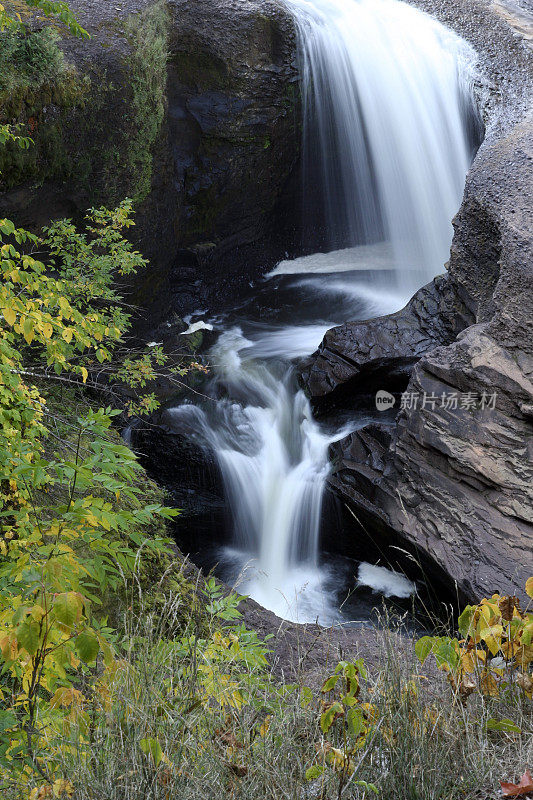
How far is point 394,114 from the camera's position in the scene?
965 cm

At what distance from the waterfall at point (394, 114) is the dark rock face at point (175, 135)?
506 millimetres

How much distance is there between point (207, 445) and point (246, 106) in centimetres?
516

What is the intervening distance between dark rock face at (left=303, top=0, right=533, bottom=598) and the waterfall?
7.45 ft

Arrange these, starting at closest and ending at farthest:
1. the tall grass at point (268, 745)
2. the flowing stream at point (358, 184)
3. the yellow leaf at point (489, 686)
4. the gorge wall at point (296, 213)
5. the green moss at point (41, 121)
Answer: the tall grass at point (268, 745), the yellow leaf at point (489, 686), the gorge wall at point (296, 213), the green moss at point (41, 121), the flowing stream at point (358, 184)

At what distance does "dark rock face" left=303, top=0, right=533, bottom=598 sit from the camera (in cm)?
506

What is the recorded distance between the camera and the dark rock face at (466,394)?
506 cm

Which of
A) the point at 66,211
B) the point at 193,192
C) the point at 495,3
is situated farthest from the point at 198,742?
the point at 495,3

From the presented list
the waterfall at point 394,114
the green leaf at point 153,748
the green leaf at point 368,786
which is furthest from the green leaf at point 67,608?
the waterfall at point 394,114

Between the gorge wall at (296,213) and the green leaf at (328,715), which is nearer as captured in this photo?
the green leaf at (328,715)

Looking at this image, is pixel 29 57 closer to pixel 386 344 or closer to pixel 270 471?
pixel 386 344

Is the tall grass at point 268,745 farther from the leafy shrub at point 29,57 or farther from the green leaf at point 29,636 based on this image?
the leafy shrub at point 29,57

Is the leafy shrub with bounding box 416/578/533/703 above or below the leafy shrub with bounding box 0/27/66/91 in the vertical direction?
below

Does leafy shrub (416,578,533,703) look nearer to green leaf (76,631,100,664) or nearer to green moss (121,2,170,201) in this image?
green leaf (76,631,100,664)
